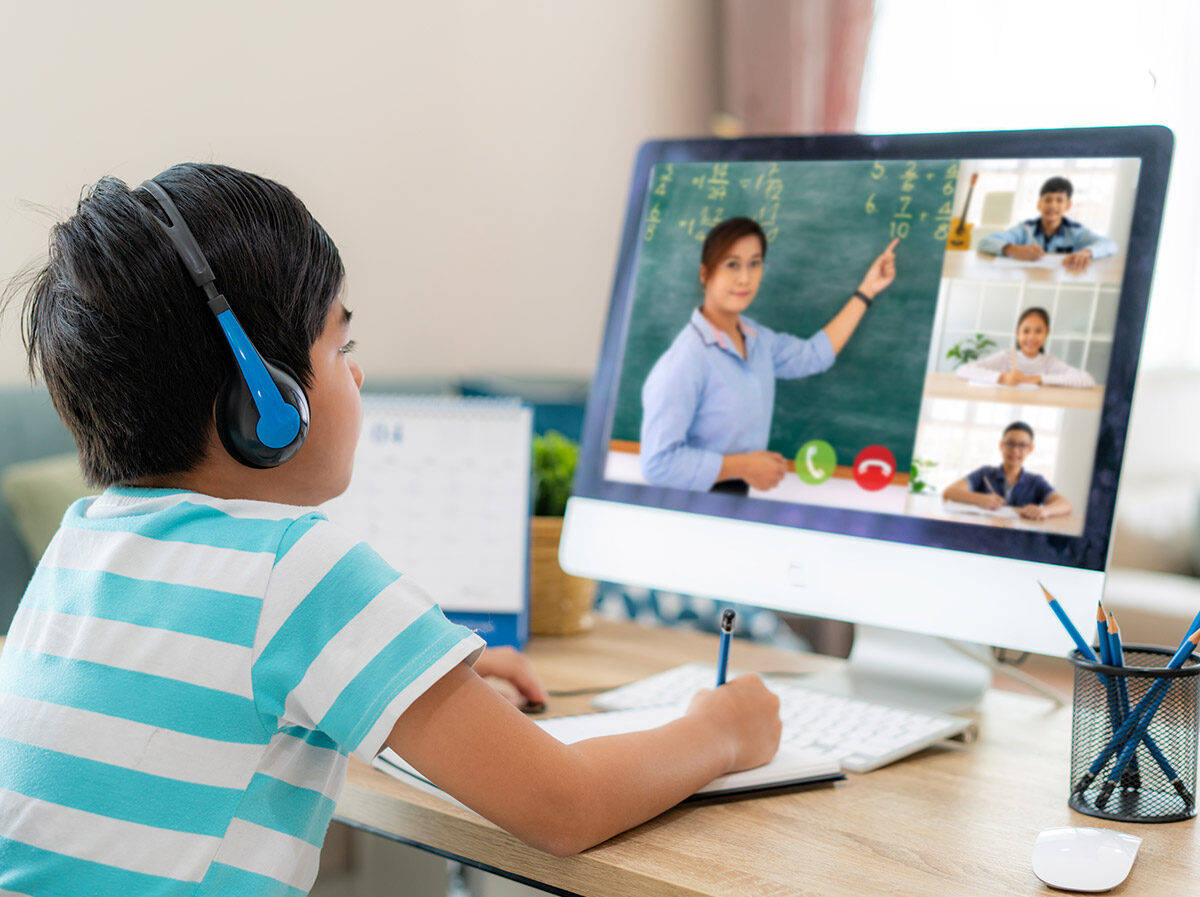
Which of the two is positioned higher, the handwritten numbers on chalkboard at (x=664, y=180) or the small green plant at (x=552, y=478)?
the handwritten numbers on chalkboard at (x=664, y=180)

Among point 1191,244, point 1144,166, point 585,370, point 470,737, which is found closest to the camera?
point 470,737

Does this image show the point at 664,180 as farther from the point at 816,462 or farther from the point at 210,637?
the point at 210,637

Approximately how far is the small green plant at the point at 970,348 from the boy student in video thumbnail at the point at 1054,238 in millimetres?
76

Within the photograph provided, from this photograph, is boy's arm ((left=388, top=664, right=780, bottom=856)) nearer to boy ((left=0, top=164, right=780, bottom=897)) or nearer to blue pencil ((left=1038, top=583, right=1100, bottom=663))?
boy ((left=0, top=164, right=780, bottom=897))

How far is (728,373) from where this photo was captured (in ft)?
3.37

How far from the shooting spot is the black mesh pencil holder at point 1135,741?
710 millimetres

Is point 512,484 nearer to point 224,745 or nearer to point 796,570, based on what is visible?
point 796,570

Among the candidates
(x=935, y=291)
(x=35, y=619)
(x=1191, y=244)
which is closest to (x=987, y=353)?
(x=935, y=291)

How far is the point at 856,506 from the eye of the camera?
94cm

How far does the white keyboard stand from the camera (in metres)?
0.83

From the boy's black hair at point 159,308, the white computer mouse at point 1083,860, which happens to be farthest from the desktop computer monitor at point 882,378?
the boy's black hair at point 159,308

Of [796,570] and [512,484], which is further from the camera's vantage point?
[512,484]

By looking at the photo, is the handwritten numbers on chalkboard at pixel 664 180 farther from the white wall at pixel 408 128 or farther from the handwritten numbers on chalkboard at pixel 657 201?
the white wall at pixel 408 128

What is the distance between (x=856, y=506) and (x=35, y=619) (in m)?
0.65
